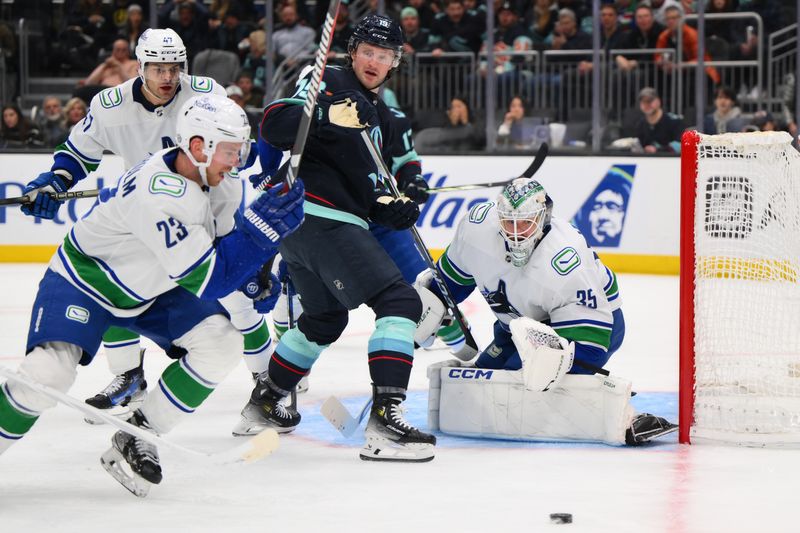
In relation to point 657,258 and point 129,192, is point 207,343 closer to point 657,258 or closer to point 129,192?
point 129,192

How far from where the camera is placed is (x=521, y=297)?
388cm

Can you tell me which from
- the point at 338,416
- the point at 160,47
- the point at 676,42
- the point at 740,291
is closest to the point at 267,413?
the point at 338,416

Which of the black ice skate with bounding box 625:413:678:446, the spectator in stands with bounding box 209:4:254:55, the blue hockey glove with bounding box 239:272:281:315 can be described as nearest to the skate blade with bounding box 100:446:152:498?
the blue hockey glove with bounding box 239:272:281:315

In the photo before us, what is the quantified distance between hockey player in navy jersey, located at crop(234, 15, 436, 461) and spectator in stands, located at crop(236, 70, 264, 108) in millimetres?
5457

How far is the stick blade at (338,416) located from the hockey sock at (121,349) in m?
0.80

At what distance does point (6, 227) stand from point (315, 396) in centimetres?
478

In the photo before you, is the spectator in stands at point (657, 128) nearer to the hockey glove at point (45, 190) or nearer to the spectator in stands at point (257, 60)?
the spectator in stands at point (257, 60)

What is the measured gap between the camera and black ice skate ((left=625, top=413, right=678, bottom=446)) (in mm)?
3746

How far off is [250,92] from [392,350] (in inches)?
240

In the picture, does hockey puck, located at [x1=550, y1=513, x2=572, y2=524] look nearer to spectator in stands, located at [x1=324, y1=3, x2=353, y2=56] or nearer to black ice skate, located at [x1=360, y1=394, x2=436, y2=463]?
black ice skate, located at [x1=360, y1=394, x2=436, y2=463]

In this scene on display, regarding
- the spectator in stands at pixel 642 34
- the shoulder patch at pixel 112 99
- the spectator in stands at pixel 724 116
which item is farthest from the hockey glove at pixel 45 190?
the spectator in stands at pixel 642 34

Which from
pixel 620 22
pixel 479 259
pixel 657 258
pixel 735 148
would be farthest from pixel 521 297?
pixel 620 22

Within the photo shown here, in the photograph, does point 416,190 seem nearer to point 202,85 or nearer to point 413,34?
point 202,85

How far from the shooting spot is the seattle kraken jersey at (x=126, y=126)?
14.6 ft
